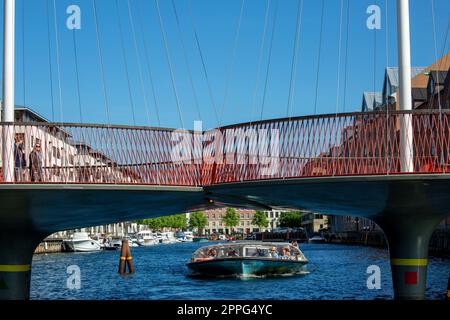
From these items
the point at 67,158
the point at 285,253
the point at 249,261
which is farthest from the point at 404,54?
the point at 285,253

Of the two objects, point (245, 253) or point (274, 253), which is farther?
point (274, 253)

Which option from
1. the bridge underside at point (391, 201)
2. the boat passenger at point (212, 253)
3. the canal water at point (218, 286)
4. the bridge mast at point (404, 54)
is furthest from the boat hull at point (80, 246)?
the bridge mast at point (404, 54)

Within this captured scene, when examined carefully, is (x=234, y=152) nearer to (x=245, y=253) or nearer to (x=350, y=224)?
(x=245, y=253)

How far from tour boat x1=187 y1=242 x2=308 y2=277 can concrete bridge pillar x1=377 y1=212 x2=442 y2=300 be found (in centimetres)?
3028

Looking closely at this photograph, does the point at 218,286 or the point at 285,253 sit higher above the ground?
the point at 285,253

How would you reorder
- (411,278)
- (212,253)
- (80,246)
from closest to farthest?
(411,278), (212,253), (80,246)

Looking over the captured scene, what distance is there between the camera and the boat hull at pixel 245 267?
52875 millimetres

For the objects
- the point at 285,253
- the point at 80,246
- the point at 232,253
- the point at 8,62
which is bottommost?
the point at 80,246

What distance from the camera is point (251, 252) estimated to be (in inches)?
2185

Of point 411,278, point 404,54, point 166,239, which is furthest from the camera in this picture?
point 166,239

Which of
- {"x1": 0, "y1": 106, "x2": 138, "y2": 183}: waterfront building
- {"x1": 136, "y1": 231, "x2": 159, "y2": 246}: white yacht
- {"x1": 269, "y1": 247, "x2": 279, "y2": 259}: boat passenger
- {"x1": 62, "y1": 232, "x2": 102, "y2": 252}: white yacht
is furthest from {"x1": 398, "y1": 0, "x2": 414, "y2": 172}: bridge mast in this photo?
{"x1": 136, "y1": 231, "x2": 159, "y2": 246}: white yacht

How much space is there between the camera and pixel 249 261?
174 feet

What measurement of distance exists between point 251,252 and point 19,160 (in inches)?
1497

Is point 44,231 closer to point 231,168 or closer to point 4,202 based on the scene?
point 4,202
